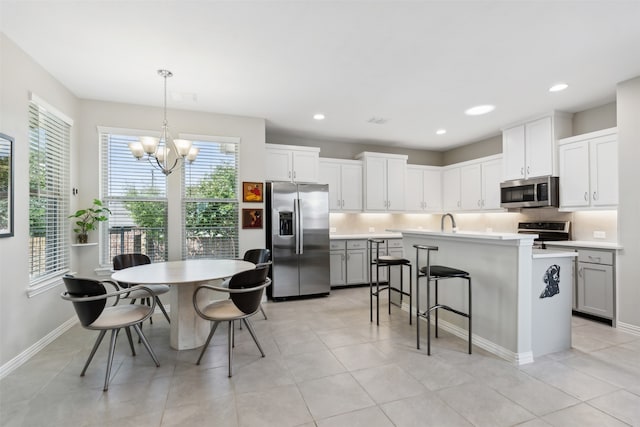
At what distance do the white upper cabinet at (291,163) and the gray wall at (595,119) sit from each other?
3888 millimetres

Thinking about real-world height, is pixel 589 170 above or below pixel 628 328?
above

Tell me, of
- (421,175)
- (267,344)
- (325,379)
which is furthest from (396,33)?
(421,175)

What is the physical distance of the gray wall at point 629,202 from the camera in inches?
130

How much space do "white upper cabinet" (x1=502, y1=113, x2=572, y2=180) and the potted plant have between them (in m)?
5.93

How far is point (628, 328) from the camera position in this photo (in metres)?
3.33

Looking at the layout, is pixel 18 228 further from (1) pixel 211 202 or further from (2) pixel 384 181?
(2) pixel 384 181

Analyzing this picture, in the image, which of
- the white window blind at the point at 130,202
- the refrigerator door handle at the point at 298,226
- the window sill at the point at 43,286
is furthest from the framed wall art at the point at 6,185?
the refrigerator door handle at the point at 298,226

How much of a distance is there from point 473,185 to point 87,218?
6217mm

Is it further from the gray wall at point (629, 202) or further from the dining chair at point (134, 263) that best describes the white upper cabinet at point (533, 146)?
the dining chair at point (134, 263)

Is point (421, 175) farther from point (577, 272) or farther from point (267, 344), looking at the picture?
point (267, 344)

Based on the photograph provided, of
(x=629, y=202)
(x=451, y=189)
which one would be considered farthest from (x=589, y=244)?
(x=451, y=189)

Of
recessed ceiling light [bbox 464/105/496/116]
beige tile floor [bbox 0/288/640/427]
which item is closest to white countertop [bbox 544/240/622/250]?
beige tile floor [bbox 0/288/640/427]

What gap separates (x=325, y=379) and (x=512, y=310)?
1.72m

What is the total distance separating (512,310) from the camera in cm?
264
